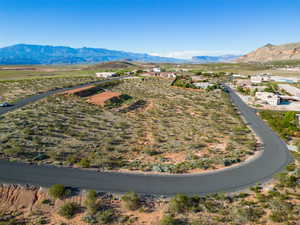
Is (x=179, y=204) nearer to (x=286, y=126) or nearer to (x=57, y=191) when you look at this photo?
(x=57, y=191)

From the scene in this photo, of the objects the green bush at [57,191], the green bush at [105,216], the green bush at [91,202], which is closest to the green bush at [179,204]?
the green bush at [105,216]

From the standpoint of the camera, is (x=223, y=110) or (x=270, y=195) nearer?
(x=270, y=195)

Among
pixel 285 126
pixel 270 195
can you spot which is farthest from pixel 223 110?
pixel 270 195

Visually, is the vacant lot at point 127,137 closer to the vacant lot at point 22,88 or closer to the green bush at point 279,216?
the green bush at point 279,216

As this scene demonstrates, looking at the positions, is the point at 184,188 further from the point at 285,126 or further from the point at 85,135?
the point at 285,126

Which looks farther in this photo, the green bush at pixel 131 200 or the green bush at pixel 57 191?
the green bush at pixel 57 191

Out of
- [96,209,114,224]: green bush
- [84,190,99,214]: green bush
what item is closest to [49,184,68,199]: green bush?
[84,190,99,214]: green bush

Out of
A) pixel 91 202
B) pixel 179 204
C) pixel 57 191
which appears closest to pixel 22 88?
pixel 57 191
